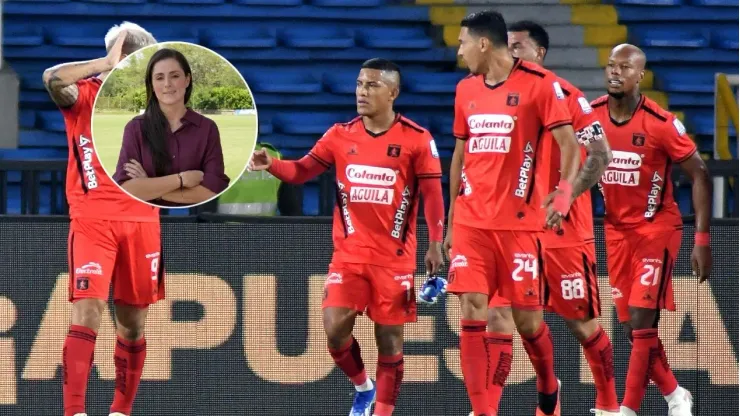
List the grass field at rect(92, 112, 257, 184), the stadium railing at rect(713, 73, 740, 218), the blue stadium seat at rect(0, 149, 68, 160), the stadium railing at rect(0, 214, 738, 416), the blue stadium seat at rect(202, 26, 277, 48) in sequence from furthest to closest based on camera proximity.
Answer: the blue stadium seat at rect(202, 26, 277, 48) < the blue stadium seat at rect(0, 149, 68, 160) < the stadium railing at rect(713, 73, 740, 218) < the stadium railing at rect(0, 214, 738, 416) < the grass field at rect(92, 112, 257, 184)

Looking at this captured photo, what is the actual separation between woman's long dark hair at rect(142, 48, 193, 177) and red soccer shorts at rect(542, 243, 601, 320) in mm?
2670

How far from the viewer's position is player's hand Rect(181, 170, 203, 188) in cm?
449

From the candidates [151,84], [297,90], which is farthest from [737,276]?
[297,90]

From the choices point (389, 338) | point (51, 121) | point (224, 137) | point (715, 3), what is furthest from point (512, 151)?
point (715, 3)

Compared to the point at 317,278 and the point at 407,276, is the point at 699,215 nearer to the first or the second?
the point at 407,276

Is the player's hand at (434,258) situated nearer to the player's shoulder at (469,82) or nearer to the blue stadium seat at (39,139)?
the player's shoulder at (469,82)

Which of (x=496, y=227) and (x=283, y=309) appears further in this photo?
(x=283, y=309)

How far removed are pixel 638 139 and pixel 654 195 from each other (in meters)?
0.29

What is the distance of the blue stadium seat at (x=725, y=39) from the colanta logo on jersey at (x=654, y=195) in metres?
5.02

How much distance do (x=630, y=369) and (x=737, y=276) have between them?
865 millimetres

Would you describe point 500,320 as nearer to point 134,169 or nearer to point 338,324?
point 338,324

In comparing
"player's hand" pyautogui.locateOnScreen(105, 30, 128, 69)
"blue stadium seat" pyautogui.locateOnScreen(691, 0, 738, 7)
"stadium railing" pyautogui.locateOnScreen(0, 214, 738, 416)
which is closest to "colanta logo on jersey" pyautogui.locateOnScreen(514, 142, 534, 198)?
"stadium railing" pyautogui.locateOnScreen(0, 214, 738, 416)

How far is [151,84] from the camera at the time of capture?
15.2 ft

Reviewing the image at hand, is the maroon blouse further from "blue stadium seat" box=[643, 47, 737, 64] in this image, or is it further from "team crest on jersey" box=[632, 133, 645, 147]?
"blue stadium seat" box=[643, 47, 737, 64]
